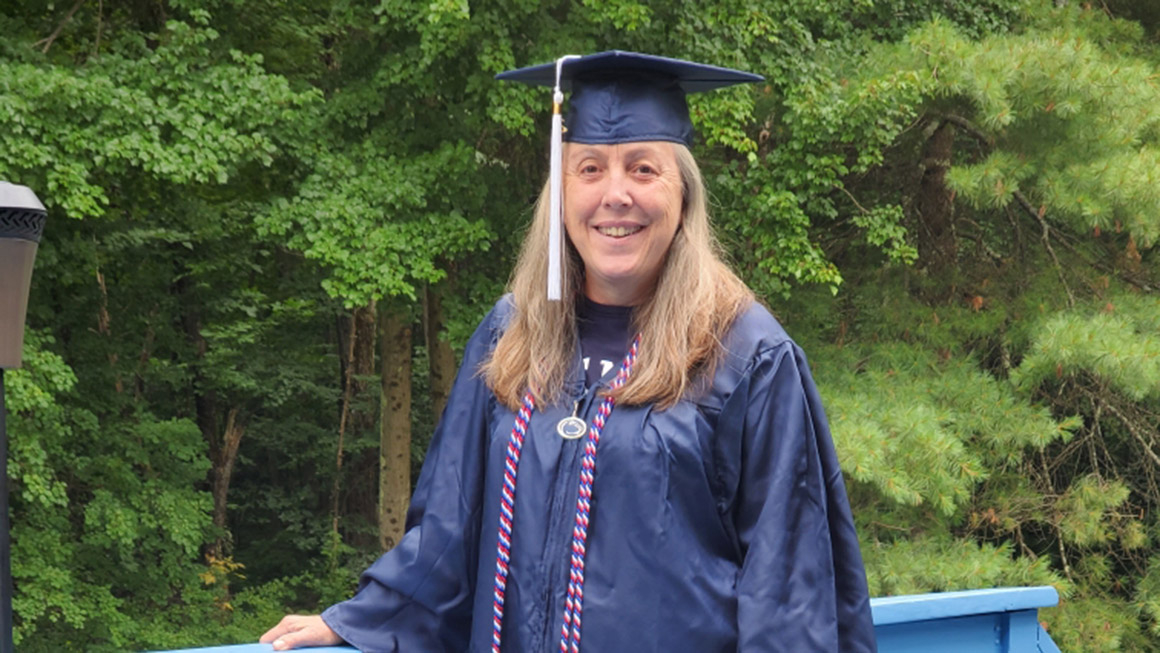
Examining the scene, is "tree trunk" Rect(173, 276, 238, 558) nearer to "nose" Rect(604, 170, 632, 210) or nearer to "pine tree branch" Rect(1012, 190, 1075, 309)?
"pine tree branch" Rect(1012, 190, 1075, 309)

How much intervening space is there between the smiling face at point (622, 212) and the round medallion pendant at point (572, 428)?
0.23 metres

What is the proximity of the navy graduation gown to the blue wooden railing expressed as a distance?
1.72 ft

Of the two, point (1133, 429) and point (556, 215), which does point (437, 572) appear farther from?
point (1133, 429)

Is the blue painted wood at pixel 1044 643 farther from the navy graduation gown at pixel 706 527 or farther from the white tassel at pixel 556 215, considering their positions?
the white tassel at pixel 556 215

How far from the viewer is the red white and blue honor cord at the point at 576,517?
6.04 ft

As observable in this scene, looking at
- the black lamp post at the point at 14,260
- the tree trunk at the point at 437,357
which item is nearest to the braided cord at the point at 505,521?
the black lamp post at the point at 14,260

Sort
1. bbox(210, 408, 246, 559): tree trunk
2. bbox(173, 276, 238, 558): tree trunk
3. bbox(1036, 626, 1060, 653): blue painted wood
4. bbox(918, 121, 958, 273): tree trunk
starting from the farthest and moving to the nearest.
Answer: bbox(210, 408, 246, 559): tree trunk
bbox(173, 276, 238, 558): tree trunk
bbox(918, 121, 958, 273): tree trunk
bbox(1036, 626, 1060, 653): blue painted wood

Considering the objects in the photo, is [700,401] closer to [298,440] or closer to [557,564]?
[557,564]

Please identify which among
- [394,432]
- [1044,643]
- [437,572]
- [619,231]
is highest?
[619,231]

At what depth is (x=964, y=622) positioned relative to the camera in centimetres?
247

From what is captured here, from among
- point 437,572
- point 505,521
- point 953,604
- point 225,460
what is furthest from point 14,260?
point 225,460

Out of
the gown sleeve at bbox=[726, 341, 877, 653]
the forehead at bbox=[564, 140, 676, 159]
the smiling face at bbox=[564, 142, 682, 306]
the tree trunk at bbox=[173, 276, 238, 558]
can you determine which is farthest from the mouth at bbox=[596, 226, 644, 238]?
the tree trunk at bbox=[173, 276, 238, 558]

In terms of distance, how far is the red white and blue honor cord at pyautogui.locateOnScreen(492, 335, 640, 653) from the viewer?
184 centimetres

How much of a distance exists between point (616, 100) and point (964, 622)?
129 centimetres
